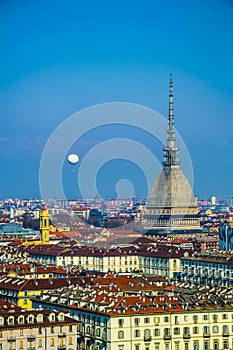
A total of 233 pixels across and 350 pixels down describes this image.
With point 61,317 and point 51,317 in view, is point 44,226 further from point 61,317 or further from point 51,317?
point 51,317

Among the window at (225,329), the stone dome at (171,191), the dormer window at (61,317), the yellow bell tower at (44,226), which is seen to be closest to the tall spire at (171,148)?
the stone dome at (171,191)

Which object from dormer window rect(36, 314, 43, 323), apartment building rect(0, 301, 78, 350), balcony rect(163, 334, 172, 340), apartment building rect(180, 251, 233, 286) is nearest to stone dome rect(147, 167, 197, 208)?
apartment building rect(180, 251, 233, 286)

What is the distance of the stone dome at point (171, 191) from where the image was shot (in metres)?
109

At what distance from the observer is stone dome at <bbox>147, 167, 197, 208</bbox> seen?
4284 inches

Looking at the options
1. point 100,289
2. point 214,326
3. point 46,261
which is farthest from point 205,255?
point 214,326

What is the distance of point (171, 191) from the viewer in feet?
360

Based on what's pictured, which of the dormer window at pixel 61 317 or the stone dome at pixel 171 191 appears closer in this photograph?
the dormer window at pixel 61 317

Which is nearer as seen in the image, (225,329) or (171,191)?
(225,329)

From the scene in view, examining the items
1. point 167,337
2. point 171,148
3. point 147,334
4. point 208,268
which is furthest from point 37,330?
point 171,148

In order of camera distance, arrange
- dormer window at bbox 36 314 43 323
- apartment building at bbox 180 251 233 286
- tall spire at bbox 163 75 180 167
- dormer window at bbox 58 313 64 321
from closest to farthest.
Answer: dormer window at bbox 36 314 43 323 < dormer window at bbox 58 313 64 321 < apartment building at bbox 180 251 233 286 < tall spire at bbox 163 75 180 167

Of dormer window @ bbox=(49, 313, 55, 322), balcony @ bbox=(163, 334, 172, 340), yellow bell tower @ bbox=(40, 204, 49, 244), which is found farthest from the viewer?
yellow bell tower @ bbox=(40, 204, 49, 244)

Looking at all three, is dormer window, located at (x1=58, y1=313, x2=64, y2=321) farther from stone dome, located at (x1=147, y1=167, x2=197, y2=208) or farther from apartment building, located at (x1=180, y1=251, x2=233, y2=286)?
stone dome, located at (x1=147, y1=167, x2=197, y2=208)

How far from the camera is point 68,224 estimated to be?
411 ft

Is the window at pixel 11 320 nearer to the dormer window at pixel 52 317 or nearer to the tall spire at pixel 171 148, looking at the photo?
the dormer window at pixel 52 317
